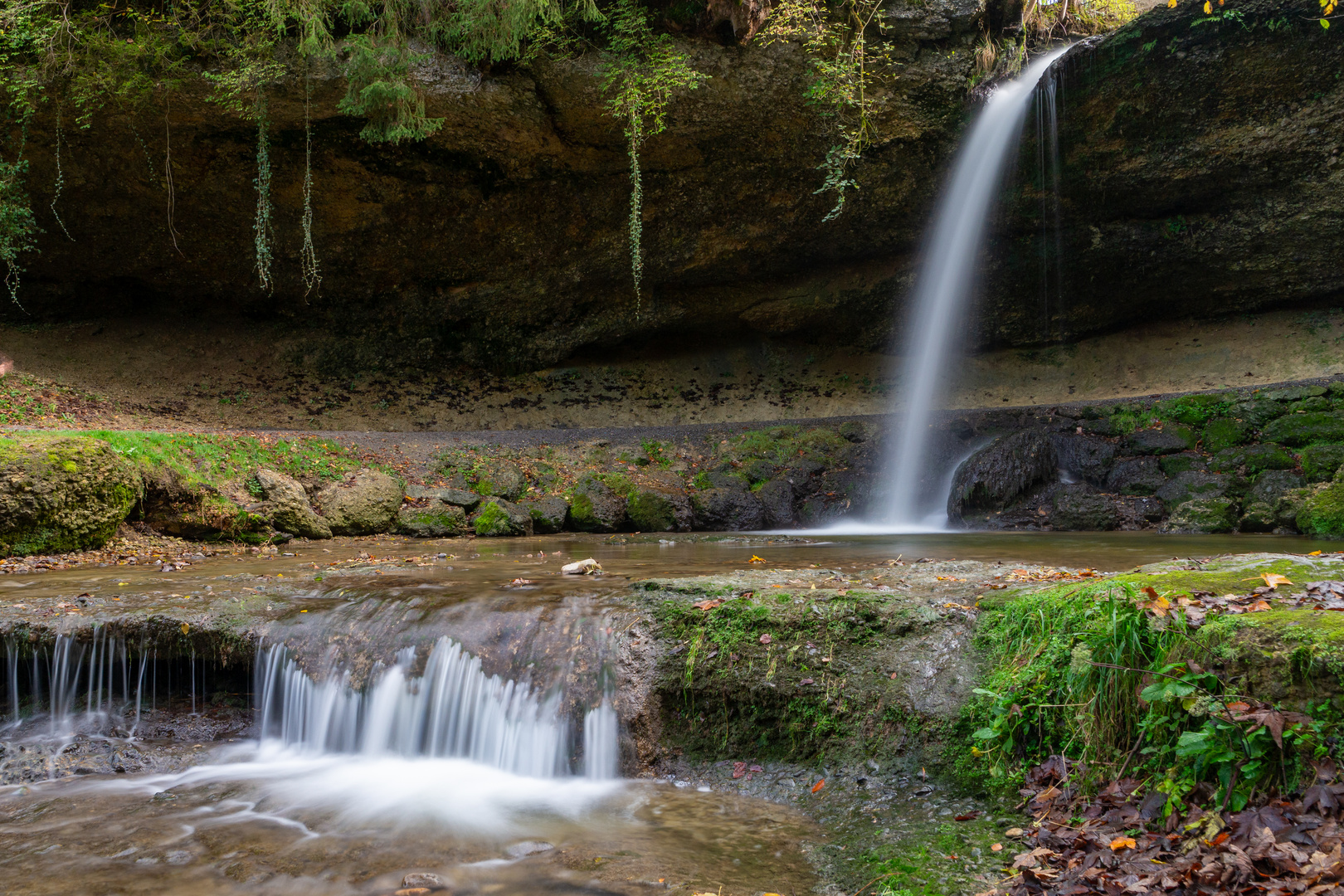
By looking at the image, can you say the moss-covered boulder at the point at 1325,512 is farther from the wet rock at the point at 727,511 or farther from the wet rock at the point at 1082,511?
the wet rock at the point at 727,511

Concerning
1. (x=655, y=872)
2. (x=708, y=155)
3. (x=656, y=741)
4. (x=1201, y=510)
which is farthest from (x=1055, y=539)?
(x=708, y=155)

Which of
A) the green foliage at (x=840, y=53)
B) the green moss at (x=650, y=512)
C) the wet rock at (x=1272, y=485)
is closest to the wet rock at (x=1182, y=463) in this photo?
the wet rock at (x=1272, y=485)

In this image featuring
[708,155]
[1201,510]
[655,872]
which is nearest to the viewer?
[655,872]

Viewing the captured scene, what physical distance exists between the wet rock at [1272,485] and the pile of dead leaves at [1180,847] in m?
9.69

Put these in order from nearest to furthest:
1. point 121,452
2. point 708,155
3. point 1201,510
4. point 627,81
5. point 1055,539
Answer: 1. point 121,452
2. point 1055,539
3. point 1201,510
4. point 627,81
5. point 708,155

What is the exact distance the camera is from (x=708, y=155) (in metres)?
14.4

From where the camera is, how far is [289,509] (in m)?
9.75

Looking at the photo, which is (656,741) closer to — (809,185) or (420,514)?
(420,514)

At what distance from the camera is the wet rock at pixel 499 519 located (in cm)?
1080

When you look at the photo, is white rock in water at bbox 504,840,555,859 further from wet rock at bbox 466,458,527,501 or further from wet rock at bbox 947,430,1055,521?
wet rock at bbox 947,430,1055,521

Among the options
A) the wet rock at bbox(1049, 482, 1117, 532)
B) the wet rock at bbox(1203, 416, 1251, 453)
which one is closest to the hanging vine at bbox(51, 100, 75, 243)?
the wet rock at bbox(1049, 482, 1117, 532)

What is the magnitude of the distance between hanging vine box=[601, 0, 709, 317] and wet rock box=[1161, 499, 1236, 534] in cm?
949

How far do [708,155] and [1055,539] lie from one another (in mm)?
9213

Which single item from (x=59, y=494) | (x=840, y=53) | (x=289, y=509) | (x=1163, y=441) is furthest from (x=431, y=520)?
(x=1163, y=441)
